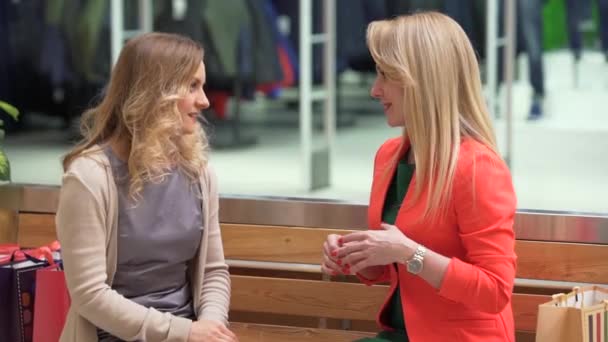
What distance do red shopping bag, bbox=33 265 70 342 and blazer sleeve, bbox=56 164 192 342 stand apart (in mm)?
336

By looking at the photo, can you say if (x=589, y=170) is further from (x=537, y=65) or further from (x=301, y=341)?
(x=301, y=341)

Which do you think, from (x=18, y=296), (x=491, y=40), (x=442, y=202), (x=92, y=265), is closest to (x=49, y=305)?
(x=18, y=296)

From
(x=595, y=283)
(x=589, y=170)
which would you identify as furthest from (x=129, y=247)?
(x=589, y=170)

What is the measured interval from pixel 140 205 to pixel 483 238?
75 cm

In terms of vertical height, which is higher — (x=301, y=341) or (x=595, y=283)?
(x=595, y=283)

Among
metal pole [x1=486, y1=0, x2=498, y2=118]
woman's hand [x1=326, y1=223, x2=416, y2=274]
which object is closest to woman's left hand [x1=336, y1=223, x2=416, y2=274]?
woman's hand [x1=326, y1=223, x2=416, y2=274]

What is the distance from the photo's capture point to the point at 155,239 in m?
2.47

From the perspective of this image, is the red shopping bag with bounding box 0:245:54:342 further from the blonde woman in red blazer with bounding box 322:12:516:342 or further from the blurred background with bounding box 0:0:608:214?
the blurred background with bounding box 0:0:608:214

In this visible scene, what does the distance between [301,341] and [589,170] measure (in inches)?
132

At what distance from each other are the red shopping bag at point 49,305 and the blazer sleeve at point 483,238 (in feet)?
3.26

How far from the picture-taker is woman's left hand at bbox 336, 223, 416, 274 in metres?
2.30

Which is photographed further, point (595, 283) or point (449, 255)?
point (595, 283)

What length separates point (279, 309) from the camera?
121 inches

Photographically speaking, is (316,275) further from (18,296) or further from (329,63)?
(329,63)
